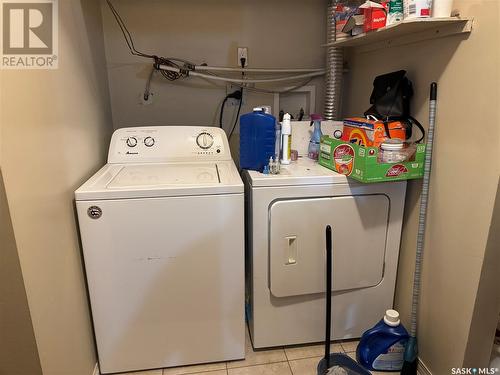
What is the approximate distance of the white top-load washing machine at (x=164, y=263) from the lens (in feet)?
4.58

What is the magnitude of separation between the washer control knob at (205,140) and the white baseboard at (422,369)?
56.9 inches

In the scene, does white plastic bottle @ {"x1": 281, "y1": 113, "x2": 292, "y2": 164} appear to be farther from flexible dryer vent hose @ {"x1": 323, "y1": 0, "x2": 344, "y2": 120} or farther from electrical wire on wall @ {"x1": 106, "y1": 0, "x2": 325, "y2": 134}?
electrical wire on wall @ {"x1": 106, "y1": 0, "x2": 325, "y2": 134}

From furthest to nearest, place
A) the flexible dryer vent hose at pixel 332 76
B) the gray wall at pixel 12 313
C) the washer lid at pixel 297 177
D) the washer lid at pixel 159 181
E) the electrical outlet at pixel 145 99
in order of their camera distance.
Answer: the electrical outlet at pixel 145 99 < the flexible dryer vent hose at pixel 332 76 < the washer lid at pixel 297 177 < the washer lid at pixel 159 181 < the gray wall at pixel 12 313

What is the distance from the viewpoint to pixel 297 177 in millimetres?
1513

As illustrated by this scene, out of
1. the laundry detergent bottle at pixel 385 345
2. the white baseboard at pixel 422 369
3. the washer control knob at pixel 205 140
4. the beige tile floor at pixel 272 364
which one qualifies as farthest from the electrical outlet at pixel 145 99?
the white baseboard at pixel 422 369

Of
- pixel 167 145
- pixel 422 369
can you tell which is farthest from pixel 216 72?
pixel 422 369

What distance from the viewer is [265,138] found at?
1621mm

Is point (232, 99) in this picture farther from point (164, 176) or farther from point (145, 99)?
point (164, 176)

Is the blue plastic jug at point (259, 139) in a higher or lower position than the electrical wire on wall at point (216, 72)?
lower

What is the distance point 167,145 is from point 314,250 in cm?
91

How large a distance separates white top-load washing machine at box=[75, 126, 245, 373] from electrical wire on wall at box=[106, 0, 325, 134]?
2.27 ft

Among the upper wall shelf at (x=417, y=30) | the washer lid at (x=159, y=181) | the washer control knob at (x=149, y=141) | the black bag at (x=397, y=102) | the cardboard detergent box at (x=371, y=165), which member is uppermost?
the upper wall shelf at (x=417, y=30)

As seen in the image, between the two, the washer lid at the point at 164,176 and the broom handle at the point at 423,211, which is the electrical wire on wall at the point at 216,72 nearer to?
the washer lid at the point at 164,176

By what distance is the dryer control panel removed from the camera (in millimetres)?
1819
